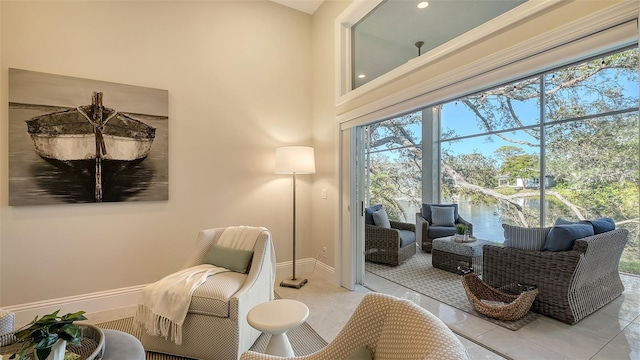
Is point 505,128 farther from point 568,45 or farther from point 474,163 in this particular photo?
point 568,45

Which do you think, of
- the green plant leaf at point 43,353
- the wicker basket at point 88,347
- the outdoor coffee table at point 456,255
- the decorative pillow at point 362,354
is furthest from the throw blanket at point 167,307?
the outdoor coffee table at point 456,255

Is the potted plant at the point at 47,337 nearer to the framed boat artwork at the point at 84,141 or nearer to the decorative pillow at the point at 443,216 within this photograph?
Answer: the framed boat artwork at the point at 84,141

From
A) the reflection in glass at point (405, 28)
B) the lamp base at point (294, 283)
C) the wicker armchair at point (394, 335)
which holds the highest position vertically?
the reflection in glass at point (405, 28)

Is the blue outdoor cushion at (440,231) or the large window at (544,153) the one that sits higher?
the large window at (544,153)

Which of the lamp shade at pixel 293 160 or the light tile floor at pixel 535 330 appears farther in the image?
the lamp shade at pixel 293 160

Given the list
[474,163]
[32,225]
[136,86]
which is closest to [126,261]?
[32,225]

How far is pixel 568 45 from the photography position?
1.50 meters

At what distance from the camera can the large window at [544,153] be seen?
9.09ft

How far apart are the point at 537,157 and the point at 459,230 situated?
4.82 feet

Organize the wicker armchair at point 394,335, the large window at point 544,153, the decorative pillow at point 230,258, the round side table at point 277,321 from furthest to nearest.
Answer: the large window at point 544,153 < the decorative pillow at point 230,258 < the round side table at point 277,321 < the wicker armchair at point 394,335

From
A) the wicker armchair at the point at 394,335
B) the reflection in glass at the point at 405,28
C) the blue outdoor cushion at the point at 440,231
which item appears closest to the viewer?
the wicker armchair at the point at 394,335

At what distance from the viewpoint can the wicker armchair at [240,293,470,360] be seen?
80 cm

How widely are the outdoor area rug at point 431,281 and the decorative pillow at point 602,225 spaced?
0.91m

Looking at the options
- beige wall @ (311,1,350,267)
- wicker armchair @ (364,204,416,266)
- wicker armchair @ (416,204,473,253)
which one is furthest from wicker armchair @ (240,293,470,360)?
wicker armchair @ (416,204,473,253)
